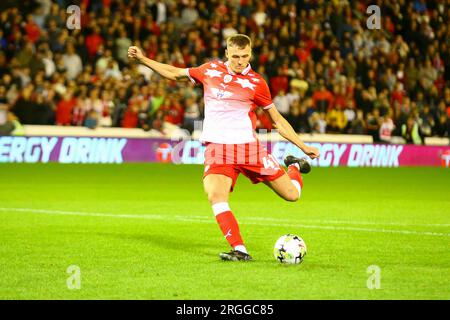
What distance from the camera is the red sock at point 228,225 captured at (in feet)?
30.0

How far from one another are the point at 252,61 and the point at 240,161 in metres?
17.4

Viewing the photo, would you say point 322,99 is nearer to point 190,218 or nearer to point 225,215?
point 190,218

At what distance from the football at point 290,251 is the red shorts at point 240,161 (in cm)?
86

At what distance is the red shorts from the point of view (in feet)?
30.8

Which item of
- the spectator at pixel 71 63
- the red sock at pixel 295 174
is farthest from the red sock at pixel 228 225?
the spectator at pixel 71 63

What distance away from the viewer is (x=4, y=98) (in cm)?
2198

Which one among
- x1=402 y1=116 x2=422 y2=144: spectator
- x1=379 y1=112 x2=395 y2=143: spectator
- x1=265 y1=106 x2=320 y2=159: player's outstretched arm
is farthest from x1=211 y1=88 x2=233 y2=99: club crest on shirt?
x1=402 y1=116 x2=422 y2=144: spectator

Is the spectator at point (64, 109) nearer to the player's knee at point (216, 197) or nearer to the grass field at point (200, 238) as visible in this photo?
the grass field at point (200, 238)

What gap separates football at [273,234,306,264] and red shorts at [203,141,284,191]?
33.8 inches

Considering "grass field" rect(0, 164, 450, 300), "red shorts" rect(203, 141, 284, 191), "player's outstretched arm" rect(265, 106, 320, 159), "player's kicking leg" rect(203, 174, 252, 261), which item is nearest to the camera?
"grass field" rect(0, 164, 450, 300)

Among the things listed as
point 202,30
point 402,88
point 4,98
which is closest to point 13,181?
point 4,98

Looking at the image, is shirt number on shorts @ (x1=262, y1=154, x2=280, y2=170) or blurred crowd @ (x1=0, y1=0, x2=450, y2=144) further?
blurred crowd @ (x1=0, y1=0, x2=450, y2=144)

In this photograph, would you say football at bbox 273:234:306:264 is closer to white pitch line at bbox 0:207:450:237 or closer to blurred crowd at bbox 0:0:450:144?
white pitch line at bbox 0:207:450:237
